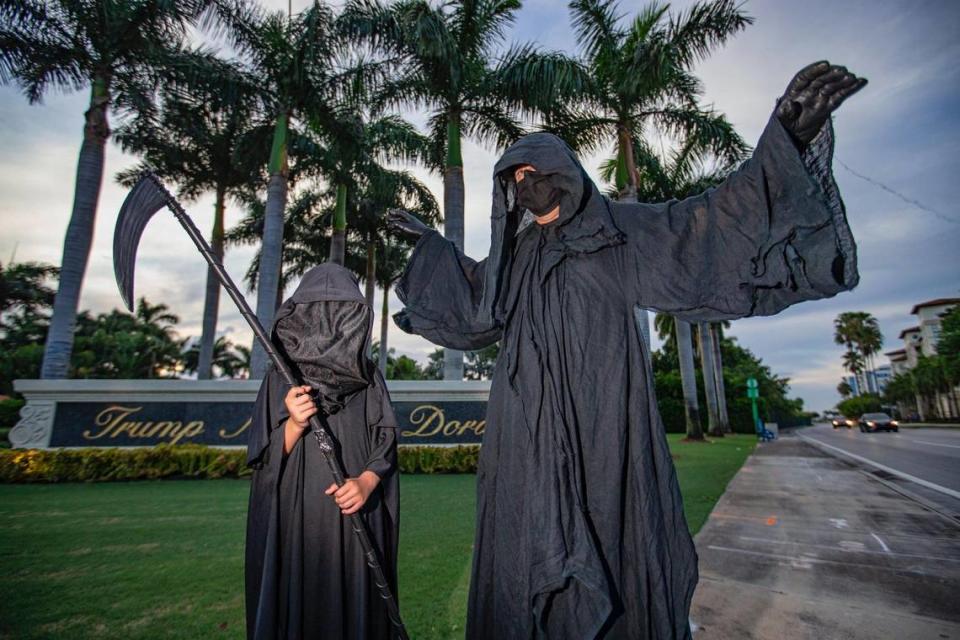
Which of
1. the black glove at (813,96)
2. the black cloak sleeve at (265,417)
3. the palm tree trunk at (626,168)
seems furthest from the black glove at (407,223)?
the palm tree trunk at (626,168)

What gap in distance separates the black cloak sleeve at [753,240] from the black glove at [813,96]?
1.5 inches

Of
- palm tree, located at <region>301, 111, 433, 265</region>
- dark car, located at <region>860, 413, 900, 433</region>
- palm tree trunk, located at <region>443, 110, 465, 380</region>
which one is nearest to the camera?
palm tree trunk, located at <region>443, 110, 465, 380</region>

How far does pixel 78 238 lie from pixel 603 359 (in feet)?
43.2

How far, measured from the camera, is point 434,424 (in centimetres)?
1113

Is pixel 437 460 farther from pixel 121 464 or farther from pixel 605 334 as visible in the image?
pixel 605 334

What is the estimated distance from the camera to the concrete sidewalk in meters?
3.07

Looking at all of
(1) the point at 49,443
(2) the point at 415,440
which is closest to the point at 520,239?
(2) the point at 415,440

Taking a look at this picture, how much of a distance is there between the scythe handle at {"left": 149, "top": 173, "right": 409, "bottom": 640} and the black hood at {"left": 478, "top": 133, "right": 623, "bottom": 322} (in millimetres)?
783

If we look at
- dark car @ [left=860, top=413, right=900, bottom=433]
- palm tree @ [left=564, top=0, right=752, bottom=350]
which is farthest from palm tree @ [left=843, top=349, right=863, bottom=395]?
palm tree @ [left=564, top=0, right=752, bottom=350]

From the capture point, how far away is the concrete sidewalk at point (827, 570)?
307 centimetres

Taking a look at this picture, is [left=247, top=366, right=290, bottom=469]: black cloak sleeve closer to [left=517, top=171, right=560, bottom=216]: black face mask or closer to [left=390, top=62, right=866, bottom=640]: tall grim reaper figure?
[left=390, top=62, right=866, bottom=640]: tall grim reaper figure

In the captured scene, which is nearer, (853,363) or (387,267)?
(387,267)

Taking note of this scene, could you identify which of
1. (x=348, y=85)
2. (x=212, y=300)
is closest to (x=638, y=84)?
(x=348, y=85)

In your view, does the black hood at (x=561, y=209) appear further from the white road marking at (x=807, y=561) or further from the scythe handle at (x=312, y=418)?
the white road marking at (x=807, y=561)
